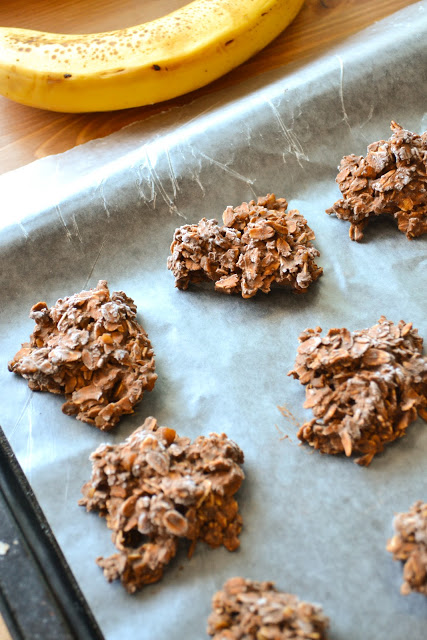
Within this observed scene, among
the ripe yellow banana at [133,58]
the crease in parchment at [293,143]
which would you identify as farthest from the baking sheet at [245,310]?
the ripe yellow banana at [133,58]

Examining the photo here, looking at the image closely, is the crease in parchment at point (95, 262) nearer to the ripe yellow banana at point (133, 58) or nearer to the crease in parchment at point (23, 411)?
the crease in parchment at point (23, 411)

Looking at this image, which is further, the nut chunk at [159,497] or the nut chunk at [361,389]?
the nut chunk at [361,389]

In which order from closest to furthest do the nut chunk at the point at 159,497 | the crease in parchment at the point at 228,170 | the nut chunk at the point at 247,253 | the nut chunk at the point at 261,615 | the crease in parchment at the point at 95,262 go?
the nut chunk at the point at 261,615
the nut chunk at the point at 159,497
the nut chunk at the point at 247,253
the crease in parchment at the point at 95,262
the crease in parchment at the point at 228,170

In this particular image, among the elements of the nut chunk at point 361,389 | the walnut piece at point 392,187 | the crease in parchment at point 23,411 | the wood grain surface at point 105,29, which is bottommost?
the crease in parchment at point 23,411

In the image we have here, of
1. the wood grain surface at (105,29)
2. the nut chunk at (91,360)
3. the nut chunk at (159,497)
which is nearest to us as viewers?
the nut chunk at (159,497)

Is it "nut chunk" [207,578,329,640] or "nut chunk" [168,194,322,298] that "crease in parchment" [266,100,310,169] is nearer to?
"nut chunk" [168,194,322,298]

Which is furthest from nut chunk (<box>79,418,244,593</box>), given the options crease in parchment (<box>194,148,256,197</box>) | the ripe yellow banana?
the ripe yellow banana

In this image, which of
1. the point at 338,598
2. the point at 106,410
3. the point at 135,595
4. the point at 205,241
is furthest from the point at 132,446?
the point at 205,241
